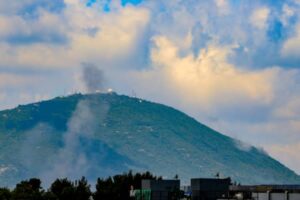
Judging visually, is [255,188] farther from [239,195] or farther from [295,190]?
[295,190]

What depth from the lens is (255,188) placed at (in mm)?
194250

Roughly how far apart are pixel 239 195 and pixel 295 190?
92.7ft

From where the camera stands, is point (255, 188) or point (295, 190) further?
point (255, 188)

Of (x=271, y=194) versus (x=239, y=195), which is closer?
(x=271, y=194)

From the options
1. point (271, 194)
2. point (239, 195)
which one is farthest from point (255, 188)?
point (271, 194)

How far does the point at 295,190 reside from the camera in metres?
167

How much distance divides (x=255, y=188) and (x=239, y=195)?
12.7 ft

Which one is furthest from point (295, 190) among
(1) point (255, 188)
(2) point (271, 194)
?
(1) point (255, 188)

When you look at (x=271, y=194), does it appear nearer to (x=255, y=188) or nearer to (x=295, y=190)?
(x=295, y=190)

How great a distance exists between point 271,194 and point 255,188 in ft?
83.8

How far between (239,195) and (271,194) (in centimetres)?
2542

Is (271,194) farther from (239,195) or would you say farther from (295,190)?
Result: (239,195)

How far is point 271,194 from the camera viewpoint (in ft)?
554
